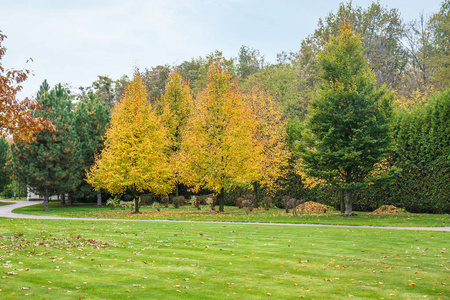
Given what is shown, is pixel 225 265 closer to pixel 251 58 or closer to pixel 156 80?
pixel 156 80

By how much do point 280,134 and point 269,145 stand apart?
173cm

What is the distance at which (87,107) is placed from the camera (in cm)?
3731

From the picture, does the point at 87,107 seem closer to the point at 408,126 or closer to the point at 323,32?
the point at 323,32

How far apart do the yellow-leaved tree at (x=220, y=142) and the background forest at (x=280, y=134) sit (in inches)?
3.6

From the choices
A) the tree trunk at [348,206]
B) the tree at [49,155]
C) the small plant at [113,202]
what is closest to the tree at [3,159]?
the tree at [49,155]

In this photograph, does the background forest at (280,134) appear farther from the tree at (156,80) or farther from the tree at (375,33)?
the tree at (156,80)

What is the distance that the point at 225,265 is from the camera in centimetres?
915

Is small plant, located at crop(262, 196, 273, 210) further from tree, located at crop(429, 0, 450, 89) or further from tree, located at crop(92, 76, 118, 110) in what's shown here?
tree, located at crop(92, 76, 118, 110)

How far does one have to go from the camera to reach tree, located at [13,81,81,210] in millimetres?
29797

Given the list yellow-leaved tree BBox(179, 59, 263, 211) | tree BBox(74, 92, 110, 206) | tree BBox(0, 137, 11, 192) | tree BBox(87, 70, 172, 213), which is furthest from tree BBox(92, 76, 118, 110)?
yellow-leaved tree BBox(179, 59, 263, 211)

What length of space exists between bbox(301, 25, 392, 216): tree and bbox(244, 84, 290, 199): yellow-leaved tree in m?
5.96

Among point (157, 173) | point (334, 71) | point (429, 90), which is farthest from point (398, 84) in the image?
point (157, 173)

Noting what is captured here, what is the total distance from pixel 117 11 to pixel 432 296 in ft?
58.1

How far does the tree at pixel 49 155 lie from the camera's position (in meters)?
29.8
